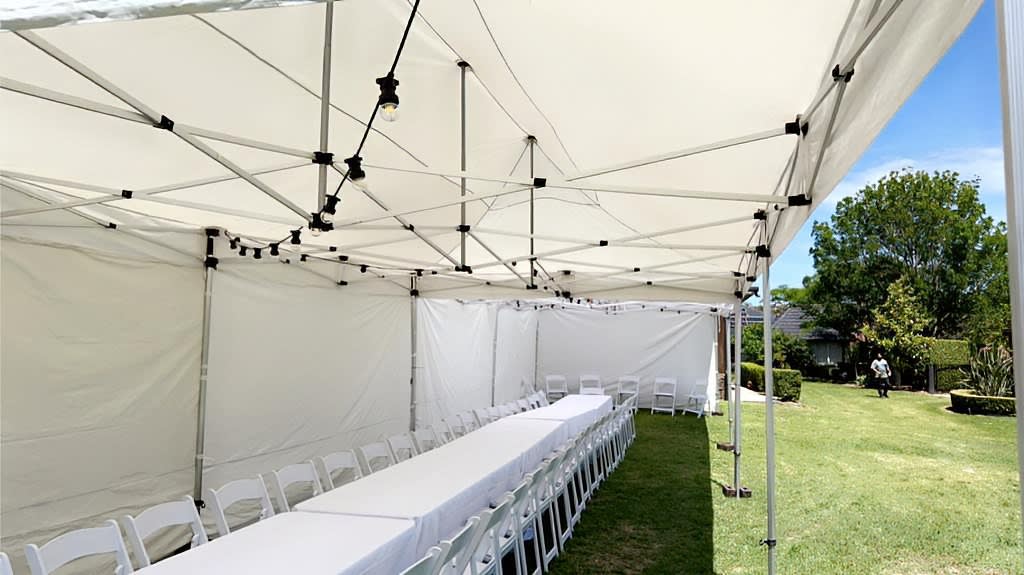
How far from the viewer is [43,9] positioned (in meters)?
0.77

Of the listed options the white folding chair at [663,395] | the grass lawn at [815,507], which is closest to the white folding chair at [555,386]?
the white folding chair at [663,395]

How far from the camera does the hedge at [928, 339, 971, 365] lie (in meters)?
19.0

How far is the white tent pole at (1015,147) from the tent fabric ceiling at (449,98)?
12.6 inches

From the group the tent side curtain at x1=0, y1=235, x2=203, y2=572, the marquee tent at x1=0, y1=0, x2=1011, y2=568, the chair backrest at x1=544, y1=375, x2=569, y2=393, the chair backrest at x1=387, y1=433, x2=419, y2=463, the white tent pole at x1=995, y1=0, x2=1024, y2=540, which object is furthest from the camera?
the chair backrest at x1=544, y1=375, x2=569, y2=393

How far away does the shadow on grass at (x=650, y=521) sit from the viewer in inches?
169

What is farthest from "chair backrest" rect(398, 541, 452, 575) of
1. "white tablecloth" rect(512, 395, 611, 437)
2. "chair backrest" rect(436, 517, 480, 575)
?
"white tablecloth" rect(512, 395, 611, 437)

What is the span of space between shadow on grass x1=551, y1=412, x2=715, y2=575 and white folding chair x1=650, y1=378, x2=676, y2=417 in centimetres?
451

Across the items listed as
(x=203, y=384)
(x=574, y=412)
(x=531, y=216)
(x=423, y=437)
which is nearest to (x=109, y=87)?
(x=203, y=384)

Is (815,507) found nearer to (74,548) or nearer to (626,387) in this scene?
(74,548)

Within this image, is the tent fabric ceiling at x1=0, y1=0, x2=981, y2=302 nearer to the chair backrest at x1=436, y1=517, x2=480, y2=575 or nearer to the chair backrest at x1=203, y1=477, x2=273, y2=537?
the chair backrest at x1=203, y1=477, x2=273, y2=537

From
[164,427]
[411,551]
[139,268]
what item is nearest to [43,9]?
Result: [411,551]

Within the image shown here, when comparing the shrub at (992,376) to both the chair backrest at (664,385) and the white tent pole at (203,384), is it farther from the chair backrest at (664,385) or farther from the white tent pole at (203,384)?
the white tent pole at (203,384)

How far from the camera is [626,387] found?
13.6 metres

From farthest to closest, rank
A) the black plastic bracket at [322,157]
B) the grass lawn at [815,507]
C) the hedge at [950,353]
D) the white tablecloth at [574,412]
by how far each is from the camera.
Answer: the hedge at [950,353], the white tablecloth at [574,412], the grass lawn at [815,507], the black plastic bracket at [322,157]
